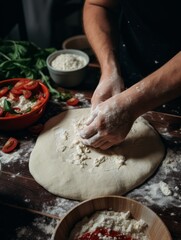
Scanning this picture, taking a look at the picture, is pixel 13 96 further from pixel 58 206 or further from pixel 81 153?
pixel 58 206

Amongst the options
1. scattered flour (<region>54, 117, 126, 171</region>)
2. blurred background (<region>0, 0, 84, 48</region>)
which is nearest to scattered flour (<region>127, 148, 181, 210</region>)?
scattered flour (<region>54, 117, 126, 171</region>)

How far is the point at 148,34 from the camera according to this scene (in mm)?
1742

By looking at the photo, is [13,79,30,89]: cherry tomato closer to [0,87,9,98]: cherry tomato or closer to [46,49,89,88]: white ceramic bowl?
[0,87,9,98]: cherry tomato

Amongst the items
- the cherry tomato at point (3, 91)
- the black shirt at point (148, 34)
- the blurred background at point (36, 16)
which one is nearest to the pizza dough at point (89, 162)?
the cherry tomato at point (3, 91)

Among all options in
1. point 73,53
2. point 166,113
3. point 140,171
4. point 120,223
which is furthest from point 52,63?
point 120,223

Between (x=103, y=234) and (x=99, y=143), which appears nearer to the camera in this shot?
(x=103, y=234)

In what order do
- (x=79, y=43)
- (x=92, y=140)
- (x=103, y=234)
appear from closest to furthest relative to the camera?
(x=103, y=234), (x=92, y=140), (x=79, y=43)

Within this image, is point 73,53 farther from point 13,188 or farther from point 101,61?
point 13,188

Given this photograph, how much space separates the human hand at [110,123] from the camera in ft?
4.51

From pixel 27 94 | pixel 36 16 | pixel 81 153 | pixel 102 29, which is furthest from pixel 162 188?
pixel 36 16

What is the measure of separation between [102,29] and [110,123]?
671mm

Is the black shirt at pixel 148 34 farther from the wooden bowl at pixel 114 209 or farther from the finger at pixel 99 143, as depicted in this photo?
the wooden bowl at pixel 114 209

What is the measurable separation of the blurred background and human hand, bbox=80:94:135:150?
73.0 inches

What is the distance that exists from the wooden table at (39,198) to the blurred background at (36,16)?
1.70 metres
